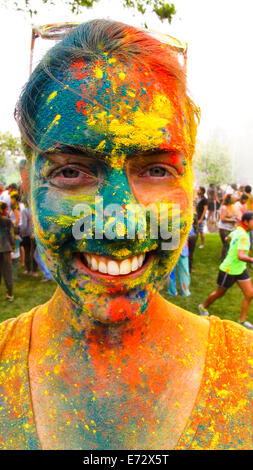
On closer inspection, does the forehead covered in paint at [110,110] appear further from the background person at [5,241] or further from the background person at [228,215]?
the background person at [228,215]

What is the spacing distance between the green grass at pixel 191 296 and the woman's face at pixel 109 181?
5.42m

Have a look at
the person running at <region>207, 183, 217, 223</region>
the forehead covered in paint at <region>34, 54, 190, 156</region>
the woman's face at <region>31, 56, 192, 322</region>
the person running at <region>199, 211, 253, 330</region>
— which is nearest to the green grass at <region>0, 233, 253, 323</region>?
the person running at <region>199, 211, 253, 330</region>

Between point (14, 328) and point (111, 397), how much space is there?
0.55 m

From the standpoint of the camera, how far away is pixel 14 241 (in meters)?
7.03

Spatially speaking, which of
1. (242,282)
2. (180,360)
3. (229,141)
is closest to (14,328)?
(180,360)

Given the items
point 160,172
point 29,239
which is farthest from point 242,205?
point 160,172

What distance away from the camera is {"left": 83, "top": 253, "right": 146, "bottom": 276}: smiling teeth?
3.87ft

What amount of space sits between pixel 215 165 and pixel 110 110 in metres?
29.5

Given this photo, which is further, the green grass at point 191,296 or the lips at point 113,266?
the green grass at point 191,296

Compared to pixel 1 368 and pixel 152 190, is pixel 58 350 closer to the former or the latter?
pixel 1 368

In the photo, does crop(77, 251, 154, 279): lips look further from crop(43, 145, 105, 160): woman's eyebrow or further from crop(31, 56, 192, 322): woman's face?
Answer: crop(43, 145, 105, 160): woman's eyebrow

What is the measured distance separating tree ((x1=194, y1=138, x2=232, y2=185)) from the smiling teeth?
25.9 meters

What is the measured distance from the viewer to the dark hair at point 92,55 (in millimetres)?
1220

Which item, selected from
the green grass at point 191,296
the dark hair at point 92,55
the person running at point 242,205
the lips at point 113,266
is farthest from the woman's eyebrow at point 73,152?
the person running at point 242,205
